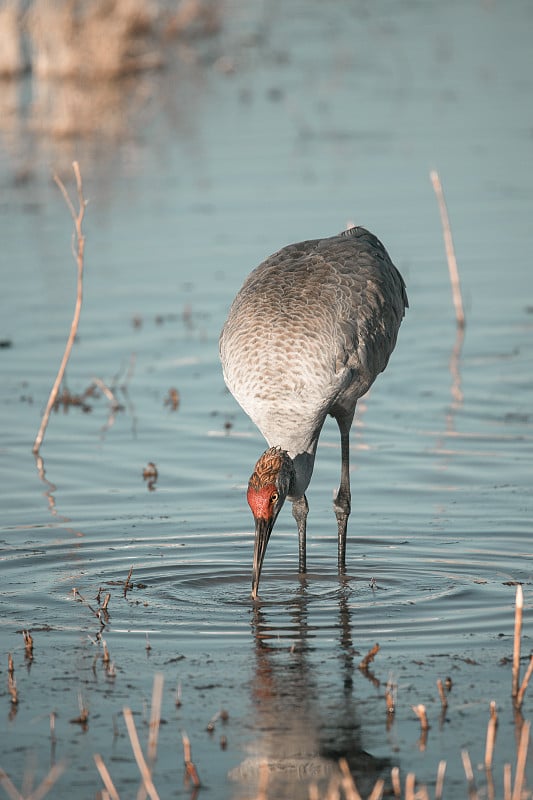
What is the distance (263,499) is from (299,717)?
4.62ft

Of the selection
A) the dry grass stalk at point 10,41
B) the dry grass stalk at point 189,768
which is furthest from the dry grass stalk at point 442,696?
the dry grass stalk at point 10,41

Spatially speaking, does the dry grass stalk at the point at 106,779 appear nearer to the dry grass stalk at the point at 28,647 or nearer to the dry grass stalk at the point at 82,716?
the dry grass stalk at the point at 82,716

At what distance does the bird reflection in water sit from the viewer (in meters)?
5.00

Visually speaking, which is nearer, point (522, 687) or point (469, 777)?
point (469, 777)

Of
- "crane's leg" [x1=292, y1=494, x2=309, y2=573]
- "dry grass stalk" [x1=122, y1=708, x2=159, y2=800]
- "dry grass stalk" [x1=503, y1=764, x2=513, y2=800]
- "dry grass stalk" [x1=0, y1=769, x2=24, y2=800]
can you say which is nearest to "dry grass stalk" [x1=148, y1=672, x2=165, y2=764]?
"dry grass stalk" [x1=122, y1=708, x2=159, y2=800]

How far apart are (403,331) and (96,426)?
298cm

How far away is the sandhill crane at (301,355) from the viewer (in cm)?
703

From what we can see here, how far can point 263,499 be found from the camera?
6.68m

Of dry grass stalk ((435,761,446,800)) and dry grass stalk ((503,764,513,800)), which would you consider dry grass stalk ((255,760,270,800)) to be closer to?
dry grass stalk ((435,761,446,800))

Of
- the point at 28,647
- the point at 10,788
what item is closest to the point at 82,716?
the point at 10,788

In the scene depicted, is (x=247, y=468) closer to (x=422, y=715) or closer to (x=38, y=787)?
(x=422, y=715)

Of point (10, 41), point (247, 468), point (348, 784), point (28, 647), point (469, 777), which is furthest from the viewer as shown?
point (10, 41)

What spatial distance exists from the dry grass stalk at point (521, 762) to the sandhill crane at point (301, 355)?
1.99m

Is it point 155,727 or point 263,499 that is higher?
point 263,499
